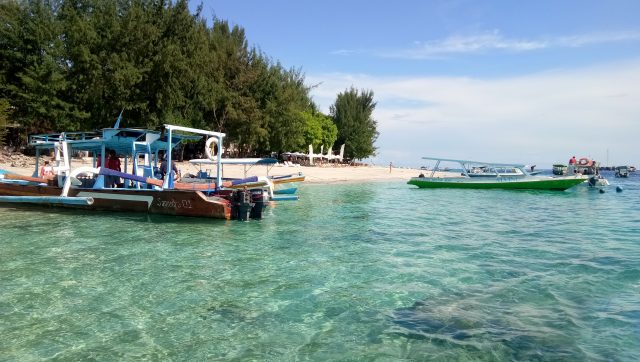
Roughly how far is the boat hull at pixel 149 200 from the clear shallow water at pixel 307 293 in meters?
0.59

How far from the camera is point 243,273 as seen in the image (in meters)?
9.99

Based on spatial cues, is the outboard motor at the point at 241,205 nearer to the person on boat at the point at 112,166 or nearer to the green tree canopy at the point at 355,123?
the person on boat at the point at 112,166

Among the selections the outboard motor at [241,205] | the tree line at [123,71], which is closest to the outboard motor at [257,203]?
the outboard motor at [241,205]

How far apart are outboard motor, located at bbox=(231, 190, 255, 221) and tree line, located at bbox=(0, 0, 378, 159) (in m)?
25.7

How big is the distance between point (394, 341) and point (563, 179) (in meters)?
39.6

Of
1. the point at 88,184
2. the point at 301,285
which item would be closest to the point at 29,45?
the point at 88,184

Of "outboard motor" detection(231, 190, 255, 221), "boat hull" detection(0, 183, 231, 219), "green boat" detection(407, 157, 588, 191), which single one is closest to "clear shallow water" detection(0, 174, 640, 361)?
"outboard motor" detection(231, 190, 255, 221)

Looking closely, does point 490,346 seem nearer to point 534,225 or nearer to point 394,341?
point 394,341

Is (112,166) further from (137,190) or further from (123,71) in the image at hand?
(123,71)

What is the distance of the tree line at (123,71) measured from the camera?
39.9 metres

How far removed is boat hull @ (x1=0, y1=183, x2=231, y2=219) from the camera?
16.7 m

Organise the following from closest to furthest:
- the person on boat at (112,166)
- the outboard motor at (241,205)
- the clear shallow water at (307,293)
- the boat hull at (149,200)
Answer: the clear shallow water at (307,293) → the boat hull at (149,200) → the outboard motor at (241,205) → the person on boat at (112,166)

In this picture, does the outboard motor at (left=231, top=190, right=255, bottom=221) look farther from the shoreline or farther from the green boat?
the green boat

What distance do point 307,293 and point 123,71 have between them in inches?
1404
